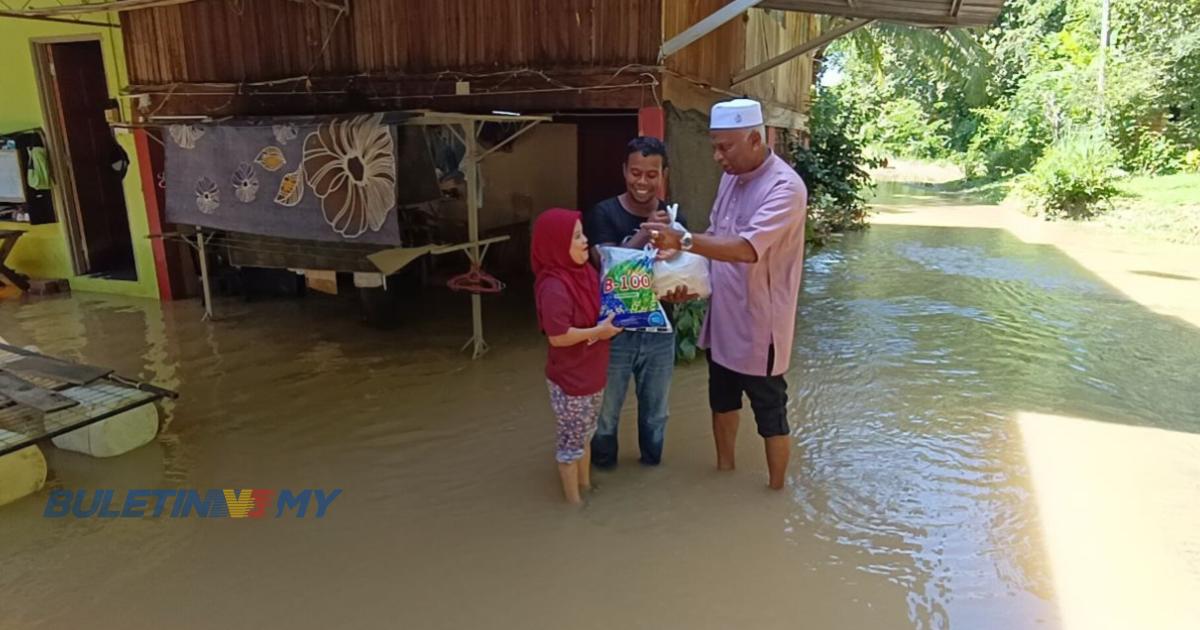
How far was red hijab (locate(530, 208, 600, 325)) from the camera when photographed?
331cm

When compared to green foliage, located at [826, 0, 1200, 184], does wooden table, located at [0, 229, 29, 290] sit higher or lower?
lower

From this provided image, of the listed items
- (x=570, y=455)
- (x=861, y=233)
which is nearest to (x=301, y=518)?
(x=570, y=455)

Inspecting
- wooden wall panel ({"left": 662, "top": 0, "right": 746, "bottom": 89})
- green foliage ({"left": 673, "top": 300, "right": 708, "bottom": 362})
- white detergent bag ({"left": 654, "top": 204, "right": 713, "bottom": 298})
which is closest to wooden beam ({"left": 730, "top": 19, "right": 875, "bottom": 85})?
wooden wall panel ({"left": 662, "top": 0, "right": 746, "bottom": 89})

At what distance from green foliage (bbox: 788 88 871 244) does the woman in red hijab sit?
10.1 m

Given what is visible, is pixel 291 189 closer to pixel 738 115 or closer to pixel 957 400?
pixel 738 115

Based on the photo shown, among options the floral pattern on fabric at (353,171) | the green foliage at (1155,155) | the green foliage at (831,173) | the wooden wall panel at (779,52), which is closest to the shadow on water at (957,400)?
→ the wooden wall panel at (779,52)

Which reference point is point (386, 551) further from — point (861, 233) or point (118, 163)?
point (861, 233)

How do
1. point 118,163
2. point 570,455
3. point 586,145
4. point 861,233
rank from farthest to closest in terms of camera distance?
point 861,233 → point 586,145 → point 118,163 → point 570,455

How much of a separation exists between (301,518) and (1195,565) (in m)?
4.25

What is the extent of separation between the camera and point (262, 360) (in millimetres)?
6348

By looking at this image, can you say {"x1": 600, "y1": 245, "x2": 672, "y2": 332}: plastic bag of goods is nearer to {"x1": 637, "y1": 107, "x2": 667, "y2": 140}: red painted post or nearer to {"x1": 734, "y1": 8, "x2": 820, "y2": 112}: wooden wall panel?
{"x1": 637, "y1": 107, "x2": 667, "y2": 140}: red painted post

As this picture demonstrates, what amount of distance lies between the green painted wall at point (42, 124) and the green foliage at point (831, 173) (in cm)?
999

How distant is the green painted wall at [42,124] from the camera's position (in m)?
8.31

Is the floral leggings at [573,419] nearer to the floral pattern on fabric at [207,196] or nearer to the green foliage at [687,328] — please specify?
the green foliage at [687,328]
